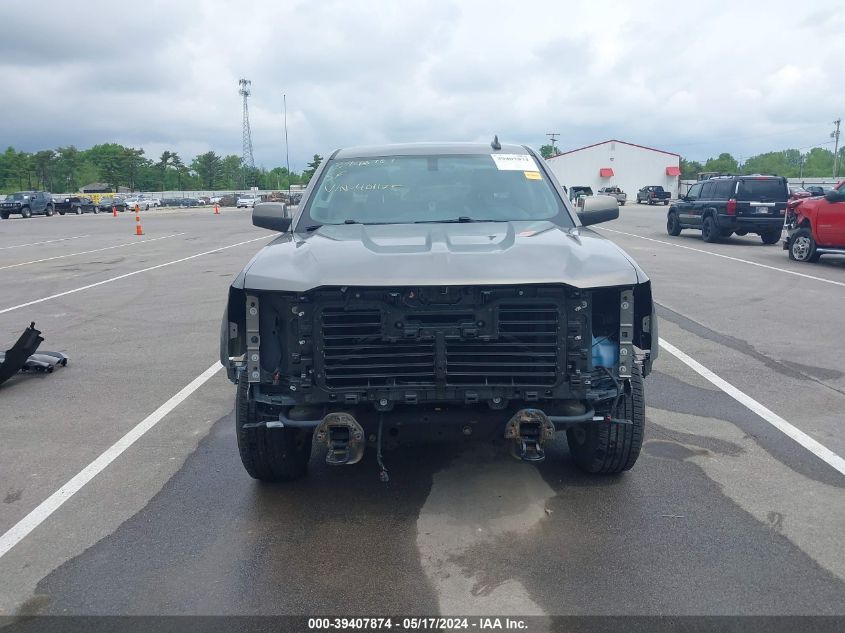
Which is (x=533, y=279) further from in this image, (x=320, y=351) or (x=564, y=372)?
(x=320, y=351)

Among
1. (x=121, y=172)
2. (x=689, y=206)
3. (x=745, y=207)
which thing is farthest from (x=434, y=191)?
(x=121, y=172)

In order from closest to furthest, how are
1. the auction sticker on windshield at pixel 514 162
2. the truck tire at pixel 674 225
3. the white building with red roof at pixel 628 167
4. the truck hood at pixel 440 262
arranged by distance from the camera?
the truck hood at pixel 440 262, the auction sticker on windshield at pixel 514 162, the truck tire at pixel 674 225, the white building with red roof at pixel 628 167

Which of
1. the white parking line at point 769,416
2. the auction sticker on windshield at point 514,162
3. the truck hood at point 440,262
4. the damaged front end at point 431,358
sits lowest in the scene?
the white parking line at point 769,416

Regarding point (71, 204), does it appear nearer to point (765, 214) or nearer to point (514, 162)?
point (765, 214)

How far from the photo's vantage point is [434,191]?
5.07 metres

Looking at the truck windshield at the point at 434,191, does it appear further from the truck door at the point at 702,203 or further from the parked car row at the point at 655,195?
the parked car row at the point at 655,195

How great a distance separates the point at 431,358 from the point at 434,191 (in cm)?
182

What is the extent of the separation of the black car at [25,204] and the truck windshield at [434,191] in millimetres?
49191

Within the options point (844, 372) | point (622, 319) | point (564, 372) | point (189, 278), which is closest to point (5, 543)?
point (564, 372)

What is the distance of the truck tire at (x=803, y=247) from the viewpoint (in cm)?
1580

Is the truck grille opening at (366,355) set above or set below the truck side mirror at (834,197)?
below

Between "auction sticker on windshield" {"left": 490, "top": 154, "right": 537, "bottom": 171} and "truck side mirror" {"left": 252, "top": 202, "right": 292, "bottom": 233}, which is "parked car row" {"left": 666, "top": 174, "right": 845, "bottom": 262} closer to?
"auction sticker on windshield" {"left": 490, "top": 154, "right": 537, "bottom": 171}

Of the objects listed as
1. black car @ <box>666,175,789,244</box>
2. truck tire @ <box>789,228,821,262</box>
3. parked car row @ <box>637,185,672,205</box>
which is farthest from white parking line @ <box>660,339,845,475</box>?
parked car row @ <box>637,185,672,205</box>

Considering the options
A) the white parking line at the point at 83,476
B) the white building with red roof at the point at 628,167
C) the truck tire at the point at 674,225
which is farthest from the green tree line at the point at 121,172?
the white parking line at the point at 83,476
